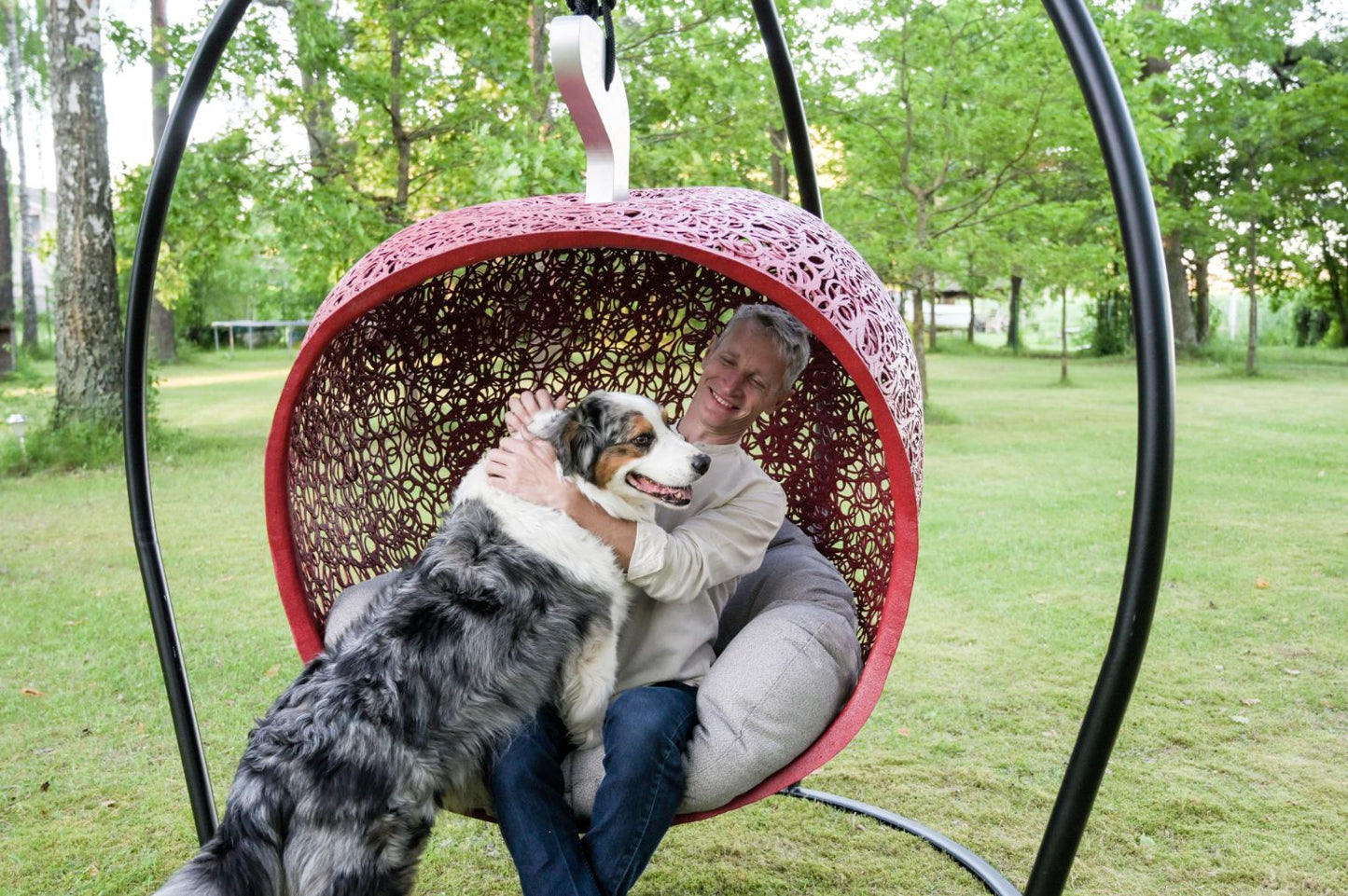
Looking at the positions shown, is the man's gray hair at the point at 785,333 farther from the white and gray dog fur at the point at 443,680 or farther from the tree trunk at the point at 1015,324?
the tree trunk at the point at 1015,324

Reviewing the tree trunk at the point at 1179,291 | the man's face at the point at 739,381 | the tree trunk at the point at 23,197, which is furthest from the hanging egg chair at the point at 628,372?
the tree trunk at the point at 23,197

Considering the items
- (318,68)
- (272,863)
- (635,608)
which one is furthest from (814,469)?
(318,68)

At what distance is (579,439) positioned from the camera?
236 centimetres

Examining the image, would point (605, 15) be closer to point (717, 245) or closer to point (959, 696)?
point (717, 245)

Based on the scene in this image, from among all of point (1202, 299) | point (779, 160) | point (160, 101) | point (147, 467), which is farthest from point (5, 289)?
point (1202, 299)

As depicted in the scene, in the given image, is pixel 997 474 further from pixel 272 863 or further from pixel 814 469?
pixel 272 863

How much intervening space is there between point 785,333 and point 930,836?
4.68 feet

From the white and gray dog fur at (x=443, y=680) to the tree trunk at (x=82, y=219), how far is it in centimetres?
704

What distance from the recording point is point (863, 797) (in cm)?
339

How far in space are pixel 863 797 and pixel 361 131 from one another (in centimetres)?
770

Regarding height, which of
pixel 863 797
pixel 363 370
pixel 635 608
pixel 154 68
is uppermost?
pixel 154 68

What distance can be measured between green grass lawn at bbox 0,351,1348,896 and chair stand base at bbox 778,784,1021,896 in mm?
40

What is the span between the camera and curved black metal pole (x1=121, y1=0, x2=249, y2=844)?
2.43m

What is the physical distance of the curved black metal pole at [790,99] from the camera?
9.31 ft
